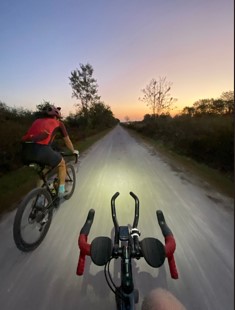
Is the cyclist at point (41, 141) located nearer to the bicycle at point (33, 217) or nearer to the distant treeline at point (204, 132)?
the bicycle at point (33, 217)

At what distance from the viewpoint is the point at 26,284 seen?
2.56 m

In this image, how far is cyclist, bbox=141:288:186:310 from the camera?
1.24 meters

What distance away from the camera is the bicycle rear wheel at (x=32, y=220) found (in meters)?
3.03

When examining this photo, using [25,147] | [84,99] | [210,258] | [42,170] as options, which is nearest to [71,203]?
[42,170]

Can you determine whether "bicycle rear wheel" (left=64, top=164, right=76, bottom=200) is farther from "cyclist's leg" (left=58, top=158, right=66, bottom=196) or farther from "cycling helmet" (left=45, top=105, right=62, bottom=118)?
"cycling helmet" (left=45, top=105, right=62, bottom=118)

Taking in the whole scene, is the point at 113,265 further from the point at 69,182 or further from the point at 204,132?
the point at 204,132

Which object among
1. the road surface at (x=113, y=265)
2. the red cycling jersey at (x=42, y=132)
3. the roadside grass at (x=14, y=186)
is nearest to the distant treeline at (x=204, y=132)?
the road surface at (x=113, y=265)

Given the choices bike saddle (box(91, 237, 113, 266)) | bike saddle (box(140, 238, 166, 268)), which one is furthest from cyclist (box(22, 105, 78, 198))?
bike saddle (box(140, 238, 166, 268))

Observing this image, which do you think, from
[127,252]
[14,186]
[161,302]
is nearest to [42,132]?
[127,252]

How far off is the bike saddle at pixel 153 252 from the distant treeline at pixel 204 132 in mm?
631

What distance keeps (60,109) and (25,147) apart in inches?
39.2

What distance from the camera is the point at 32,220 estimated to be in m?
3.27

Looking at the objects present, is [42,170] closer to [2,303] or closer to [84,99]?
[2,303]

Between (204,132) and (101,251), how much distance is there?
32.2 ft
